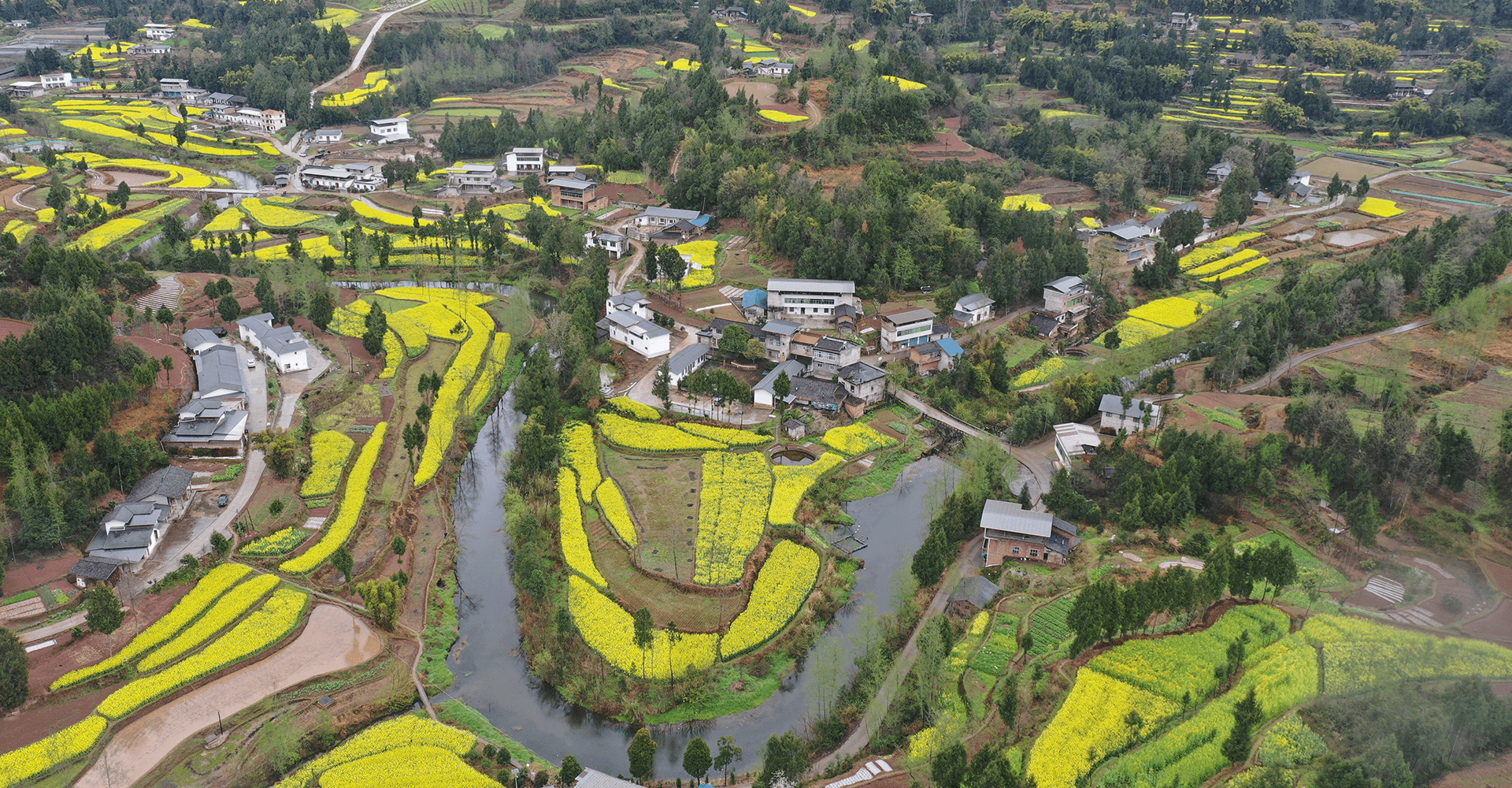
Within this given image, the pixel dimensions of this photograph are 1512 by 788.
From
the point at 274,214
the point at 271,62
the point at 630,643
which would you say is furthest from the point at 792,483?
the point at 271,62

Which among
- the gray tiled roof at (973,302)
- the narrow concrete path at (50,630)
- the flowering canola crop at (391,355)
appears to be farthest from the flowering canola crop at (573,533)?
the gray tiled roof at (973,302)

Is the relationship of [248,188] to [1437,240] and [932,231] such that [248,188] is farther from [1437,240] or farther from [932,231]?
[1437,240]

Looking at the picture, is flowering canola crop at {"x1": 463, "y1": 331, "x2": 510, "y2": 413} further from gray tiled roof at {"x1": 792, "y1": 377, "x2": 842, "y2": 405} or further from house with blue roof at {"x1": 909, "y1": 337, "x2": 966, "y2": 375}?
house with blue roof at {"x1": 909, "y1": 337, "x2": 966, "y2": 375}

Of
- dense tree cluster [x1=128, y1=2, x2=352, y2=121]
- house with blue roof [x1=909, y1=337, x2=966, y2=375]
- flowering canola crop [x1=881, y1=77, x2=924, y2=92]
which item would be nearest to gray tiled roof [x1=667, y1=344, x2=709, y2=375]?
house with blue roof [x1=909, y1=337, x2=966, y2=375]

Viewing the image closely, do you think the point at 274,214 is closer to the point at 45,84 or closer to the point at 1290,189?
the point at 45,84

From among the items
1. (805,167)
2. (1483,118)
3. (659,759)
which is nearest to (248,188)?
(805,167)

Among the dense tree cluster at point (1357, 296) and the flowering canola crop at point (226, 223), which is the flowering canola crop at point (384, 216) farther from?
the dense tree cluster at point (1357, 296)

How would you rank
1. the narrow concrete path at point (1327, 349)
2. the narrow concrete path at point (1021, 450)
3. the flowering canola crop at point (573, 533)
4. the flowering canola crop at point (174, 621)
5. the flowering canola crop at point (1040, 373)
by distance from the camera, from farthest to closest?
the flowering canola crop at point (1040, 373)
the narrow concrete path at point (1327, 349)
the narrow concrete path at point (1021, 450)
the flowering canola crop at point (573, 533)
the flowering canola crop at point (174, 621)
